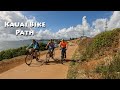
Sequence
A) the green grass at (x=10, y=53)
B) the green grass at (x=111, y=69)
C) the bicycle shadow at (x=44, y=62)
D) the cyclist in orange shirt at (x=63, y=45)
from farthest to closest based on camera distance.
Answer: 1. the green grass at (x=10, y=53)
2. the cyclist in orange shirt at (x=63, y=45)
3. the bicycle shadow at (x=44, y=62)
4. the green grass at (x=111, y=69)

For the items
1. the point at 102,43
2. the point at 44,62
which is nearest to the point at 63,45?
the point at 44,62

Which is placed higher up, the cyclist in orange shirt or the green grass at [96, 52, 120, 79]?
the cyclist in orange shirt

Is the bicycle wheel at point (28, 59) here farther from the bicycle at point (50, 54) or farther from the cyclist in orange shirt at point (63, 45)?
the cyclist in orange shirt at point (63, 45)

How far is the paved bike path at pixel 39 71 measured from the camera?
18.8 metres

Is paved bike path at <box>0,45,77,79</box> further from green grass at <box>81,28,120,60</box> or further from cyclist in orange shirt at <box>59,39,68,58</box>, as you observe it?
green grass at <box>81,28,120,60</box>

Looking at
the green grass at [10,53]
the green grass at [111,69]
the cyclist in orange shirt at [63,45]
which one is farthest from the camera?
the green grass at [10,53]

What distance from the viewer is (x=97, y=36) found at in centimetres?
2303

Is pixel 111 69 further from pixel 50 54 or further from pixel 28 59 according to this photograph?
pixel 28 59

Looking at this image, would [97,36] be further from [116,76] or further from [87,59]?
[116,76]

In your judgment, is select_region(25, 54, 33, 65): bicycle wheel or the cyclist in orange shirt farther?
the cyclist in orange shirt

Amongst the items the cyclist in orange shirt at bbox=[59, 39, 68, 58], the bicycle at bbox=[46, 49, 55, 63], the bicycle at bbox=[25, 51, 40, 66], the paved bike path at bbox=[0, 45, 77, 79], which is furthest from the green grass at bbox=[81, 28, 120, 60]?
the bicycle at bbox=[25, 51, 40, 66]

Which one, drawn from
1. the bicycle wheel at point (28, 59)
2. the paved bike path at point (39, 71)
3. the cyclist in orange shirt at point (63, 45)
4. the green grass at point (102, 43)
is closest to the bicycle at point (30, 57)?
the bicycle wheel at point (28, 59)

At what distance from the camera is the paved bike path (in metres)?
18.8
